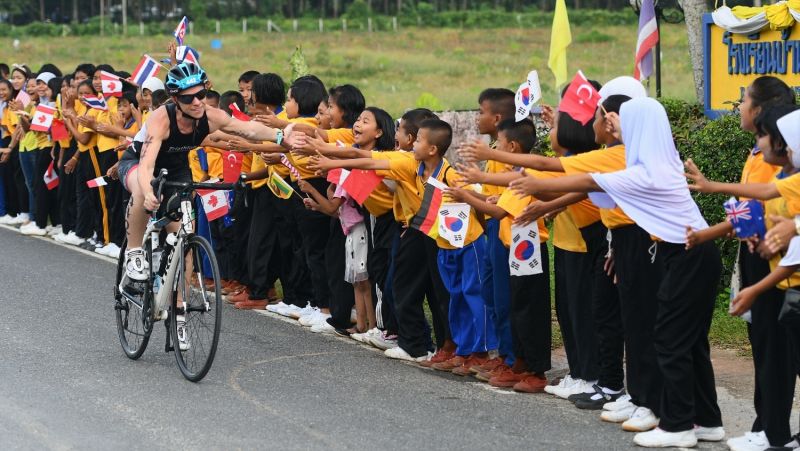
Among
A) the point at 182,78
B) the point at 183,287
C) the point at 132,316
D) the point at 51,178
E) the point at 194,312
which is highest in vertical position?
the point at 182,78

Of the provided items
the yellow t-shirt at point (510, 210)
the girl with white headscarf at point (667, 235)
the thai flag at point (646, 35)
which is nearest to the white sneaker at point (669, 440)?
the girl with white headscarf at point (667, 235)

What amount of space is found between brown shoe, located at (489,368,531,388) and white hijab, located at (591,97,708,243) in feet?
6.46

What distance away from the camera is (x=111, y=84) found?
13820 millimetres

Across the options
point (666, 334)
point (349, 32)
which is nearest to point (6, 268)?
point (666, 334)

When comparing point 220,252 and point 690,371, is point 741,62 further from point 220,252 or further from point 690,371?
point 690,371

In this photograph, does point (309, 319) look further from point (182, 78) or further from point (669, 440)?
point (669, 440)

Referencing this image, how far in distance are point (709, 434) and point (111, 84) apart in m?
9.09

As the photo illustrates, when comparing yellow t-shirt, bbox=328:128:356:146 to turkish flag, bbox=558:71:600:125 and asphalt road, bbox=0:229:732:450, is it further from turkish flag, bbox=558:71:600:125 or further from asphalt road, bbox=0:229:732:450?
turkish flag, bbox=558:71:600:125

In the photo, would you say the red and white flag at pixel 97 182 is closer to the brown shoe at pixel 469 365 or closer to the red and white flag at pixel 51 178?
the brown shoe at pixel 469 365

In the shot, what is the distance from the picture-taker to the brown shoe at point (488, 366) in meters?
8.42

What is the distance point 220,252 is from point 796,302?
7.40m

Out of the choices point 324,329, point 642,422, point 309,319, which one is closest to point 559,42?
point 309,319

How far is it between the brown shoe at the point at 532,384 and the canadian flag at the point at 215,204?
389 centimetres

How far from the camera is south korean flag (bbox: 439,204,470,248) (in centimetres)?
844
